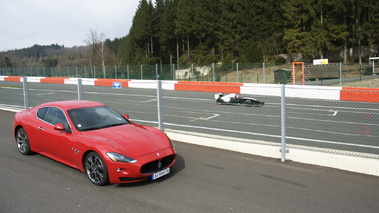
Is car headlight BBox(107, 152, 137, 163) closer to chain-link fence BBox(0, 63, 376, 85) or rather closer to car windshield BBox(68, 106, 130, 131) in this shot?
car windshield BBox(68, 106, 130, 131)

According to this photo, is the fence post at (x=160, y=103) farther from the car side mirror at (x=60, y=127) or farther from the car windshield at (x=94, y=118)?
the car side mirror at (x=60, y=127)

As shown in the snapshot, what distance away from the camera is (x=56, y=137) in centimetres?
597

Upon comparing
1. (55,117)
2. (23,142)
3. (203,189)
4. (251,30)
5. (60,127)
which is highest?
(251,30)

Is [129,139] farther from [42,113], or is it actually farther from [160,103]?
[160,103]

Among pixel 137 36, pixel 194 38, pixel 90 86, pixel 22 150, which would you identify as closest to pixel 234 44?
pixel 194 38

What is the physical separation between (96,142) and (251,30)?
52743 mm

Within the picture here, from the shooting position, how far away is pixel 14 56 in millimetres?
137125

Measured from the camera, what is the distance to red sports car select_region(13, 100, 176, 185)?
16.6 feet

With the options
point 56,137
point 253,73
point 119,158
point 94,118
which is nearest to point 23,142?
point 56,137

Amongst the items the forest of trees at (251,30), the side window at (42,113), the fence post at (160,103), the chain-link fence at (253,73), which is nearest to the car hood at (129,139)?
the side window at (42,113)

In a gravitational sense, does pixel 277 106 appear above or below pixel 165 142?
above

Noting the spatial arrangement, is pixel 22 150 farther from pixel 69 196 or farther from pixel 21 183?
pixel 69 196

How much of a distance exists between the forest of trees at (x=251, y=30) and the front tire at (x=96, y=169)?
147ft

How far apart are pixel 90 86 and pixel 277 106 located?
594 centimetres
